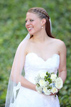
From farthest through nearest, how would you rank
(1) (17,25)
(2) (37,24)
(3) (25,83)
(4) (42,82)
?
(1) (17,25), (2) (37,24), (3) (25,83), (4) (42,82)

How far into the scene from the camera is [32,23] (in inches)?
144

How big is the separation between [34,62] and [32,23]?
57 cm

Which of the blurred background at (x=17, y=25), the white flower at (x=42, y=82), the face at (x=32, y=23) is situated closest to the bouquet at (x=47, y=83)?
the white flower at (x=42, y=82)

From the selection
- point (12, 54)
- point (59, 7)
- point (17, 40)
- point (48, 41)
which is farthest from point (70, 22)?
point (48, 41)

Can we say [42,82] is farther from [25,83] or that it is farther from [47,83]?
[25,83]

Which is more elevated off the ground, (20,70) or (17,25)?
(17,25)

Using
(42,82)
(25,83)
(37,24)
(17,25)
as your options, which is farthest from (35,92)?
(17,25)

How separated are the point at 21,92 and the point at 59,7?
327 inches

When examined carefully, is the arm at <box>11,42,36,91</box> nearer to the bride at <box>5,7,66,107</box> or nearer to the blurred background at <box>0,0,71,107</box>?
the bride at <box>5,7,66,107</box>

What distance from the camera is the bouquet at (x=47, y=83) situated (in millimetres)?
3320

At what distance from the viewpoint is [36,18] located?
3711mm

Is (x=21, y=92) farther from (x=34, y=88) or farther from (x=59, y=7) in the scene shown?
(x=59, y=7)

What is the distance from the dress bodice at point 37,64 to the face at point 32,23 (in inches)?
14.0

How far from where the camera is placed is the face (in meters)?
3.66
